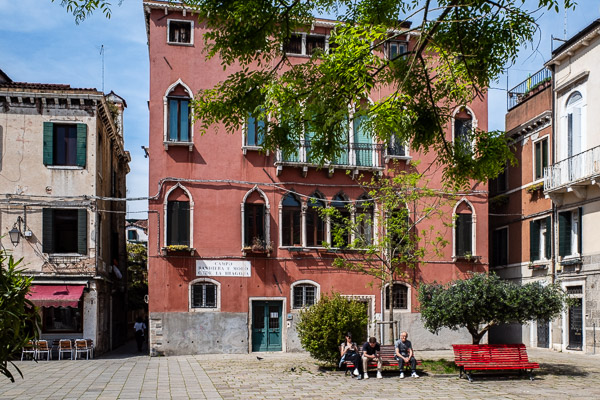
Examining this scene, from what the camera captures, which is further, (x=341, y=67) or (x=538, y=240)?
(x=538, y=240)

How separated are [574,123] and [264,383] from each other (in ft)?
56.7

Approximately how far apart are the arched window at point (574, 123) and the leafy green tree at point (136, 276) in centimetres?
2515

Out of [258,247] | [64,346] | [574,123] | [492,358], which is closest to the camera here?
[492,358]

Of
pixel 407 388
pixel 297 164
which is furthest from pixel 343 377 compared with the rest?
pixel 297 164

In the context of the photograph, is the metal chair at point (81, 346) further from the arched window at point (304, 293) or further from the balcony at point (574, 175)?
the balcony at point (574, 175)

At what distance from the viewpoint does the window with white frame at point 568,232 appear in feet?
90.5

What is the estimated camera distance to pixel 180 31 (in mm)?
28219

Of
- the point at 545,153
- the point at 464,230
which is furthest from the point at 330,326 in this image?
the point at 545,153

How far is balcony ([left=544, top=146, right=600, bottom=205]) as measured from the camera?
1013 inches

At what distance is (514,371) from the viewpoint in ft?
62.1

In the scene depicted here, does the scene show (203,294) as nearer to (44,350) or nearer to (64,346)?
(64,346)

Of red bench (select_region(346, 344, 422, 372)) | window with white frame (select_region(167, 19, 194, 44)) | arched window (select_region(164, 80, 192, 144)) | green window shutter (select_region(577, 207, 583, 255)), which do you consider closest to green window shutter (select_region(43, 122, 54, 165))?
arched window (select_region(164, 80, 192, 144))

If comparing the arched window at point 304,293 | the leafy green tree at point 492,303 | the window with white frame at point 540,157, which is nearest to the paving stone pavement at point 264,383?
the leafy green tree at point 492,303

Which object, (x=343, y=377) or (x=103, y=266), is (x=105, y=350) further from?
(x=343, y=377)
